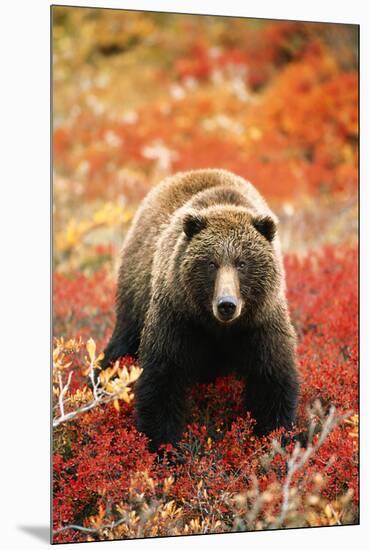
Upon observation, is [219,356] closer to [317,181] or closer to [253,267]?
[253,267]

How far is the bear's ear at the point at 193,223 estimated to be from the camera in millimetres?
5949

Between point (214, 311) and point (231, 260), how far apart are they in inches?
15.1

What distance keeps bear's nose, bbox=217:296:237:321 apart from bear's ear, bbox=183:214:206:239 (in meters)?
0.66

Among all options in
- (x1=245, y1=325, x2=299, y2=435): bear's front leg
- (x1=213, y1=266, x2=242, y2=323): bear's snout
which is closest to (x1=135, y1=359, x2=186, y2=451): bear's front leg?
(x1=245, y1=325, x2=299, y2=435): bear's front leg

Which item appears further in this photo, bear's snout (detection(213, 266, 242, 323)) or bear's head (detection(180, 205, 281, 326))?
bear's head (detection(180, 205, 281, 326))

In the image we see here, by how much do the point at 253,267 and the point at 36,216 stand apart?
1.50 m

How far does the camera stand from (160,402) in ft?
20.6

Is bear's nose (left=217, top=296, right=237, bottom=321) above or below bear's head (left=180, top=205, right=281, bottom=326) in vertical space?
below

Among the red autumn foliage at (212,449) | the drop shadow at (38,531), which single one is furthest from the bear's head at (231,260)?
the drop shadow at (38,531)

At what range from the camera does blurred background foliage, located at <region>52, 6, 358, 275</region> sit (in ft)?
27.8

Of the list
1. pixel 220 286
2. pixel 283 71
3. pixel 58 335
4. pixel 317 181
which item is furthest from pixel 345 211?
pixel 220 286

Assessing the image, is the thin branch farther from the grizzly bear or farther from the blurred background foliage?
the blurred background foliage

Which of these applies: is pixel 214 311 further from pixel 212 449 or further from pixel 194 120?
pixel 194 120

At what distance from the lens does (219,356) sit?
6289 mm
